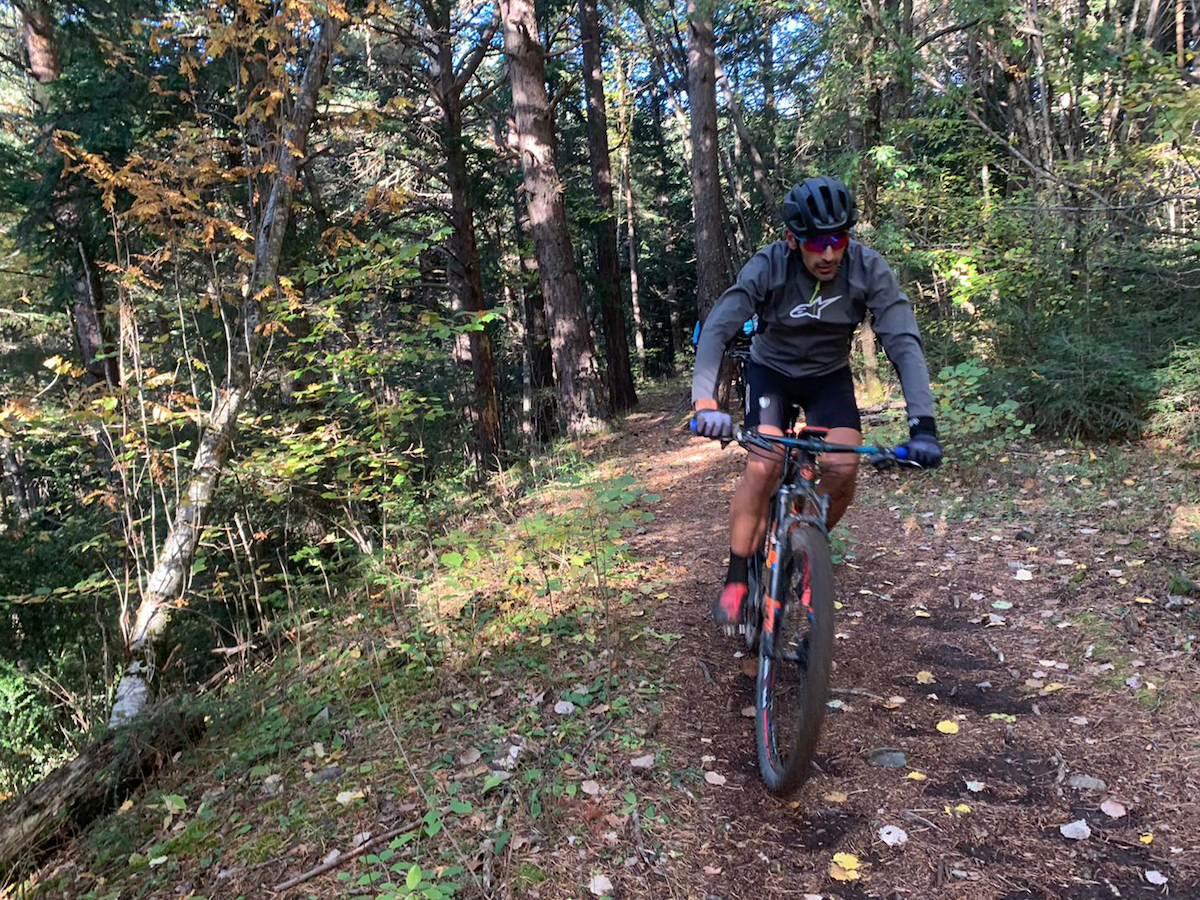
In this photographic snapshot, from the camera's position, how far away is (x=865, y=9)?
762 cm

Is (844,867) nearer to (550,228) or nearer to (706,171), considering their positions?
(550,228)

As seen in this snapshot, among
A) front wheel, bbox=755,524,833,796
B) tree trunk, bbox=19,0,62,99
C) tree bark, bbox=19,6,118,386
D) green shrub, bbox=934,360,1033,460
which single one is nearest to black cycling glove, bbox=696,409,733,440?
front wheel, bbox=755,524,833,796

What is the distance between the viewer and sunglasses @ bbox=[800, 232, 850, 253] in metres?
2.86

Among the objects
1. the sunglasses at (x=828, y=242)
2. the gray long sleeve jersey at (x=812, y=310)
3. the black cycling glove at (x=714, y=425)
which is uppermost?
the sunglasses at (x=828, y=242)

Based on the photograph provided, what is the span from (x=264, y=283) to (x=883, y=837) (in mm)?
5545

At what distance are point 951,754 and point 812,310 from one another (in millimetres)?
1935

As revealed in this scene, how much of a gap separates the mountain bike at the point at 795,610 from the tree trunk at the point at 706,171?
25.5 ft

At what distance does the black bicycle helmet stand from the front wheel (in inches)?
47.4

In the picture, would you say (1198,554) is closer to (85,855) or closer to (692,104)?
(85,855)

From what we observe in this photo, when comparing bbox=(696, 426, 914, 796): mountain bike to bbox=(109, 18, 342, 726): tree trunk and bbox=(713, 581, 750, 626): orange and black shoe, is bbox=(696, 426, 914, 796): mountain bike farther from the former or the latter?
bbox=(109, 18, 342, 726): tree trunk

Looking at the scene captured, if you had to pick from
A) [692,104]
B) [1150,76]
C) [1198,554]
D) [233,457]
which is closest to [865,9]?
[692,104]

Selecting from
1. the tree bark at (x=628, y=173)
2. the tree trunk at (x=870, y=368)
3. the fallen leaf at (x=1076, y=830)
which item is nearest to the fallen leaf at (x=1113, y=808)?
the fallen leaf at (x=1076, y=830)

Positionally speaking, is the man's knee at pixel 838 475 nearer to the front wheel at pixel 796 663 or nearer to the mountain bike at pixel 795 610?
the mountain bike at pixel 795 610

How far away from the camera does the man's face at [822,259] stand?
9.46ft
